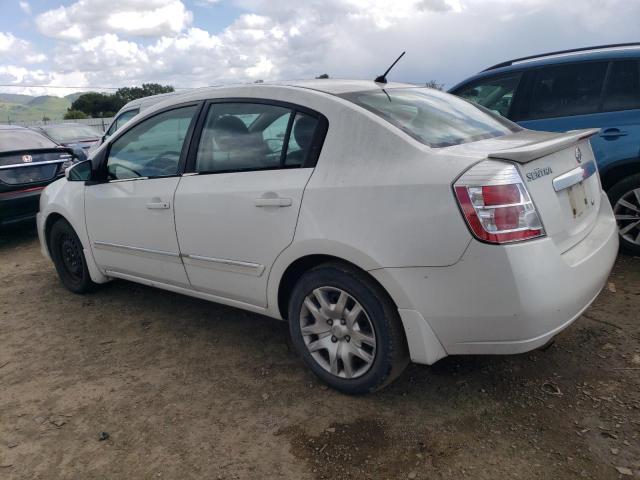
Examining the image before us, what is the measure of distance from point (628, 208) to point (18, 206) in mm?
6710

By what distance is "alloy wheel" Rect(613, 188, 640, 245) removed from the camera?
4.43m

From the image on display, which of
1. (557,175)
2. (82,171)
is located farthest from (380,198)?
(82,171)

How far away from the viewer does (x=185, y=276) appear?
349cm

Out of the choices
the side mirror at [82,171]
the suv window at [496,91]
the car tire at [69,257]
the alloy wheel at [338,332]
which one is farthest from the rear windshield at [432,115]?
the car tire at [69,257]

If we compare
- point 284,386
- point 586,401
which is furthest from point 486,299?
point 284,386

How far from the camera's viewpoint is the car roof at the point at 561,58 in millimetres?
4531

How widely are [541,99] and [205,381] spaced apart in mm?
3902

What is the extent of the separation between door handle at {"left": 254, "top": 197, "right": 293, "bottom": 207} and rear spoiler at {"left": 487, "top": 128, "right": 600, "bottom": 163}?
3.37ft

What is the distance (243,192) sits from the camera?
117 inches

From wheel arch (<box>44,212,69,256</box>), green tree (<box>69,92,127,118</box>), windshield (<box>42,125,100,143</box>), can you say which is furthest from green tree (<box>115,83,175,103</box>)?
wheel arch (<box>44,212,69,256</box>)

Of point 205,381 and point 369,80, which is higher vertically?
point 369,80

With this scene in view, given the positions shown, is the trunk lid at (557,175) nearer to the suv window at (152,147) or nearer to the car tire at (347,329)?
the car tire at (347,329)

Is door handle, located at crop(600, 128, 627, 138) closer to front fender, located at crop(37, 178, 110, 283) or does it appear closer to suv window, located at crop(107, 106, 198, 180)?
suv window, located at crop(107, 106, 198, 180)

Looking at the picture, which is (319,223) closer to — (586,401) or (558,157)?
(558,157)
